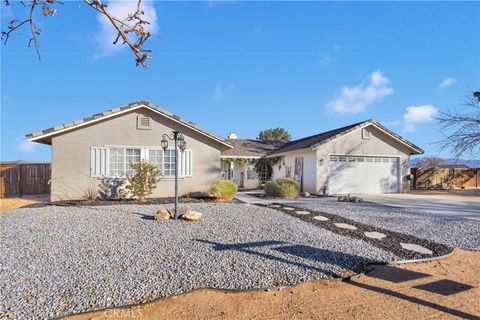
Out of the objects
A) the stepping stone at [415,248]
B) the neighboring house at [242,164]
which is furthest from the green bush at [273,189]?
the stepping stone at [415,248]

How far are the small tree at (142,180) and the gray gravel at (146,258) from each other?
3.87 meters

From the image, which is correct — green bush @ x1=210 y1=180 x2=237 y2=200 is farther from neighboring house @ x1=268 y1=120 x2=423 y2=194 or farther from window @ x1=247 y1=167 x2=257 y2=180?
window @ x1=247 y1=167 x2=257 y2=180

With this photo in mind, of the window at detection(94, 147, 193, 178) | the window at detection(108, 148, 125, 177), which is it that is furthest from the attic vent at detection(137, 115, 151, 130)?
the window at detection(108, 148, 125, 177)

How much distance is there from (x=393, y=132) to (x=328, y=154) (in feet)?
14.8

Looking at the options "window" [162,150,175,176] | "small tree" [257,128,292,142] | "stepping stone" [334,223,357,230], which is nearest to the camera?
"stepping stone" [334,223,357,230]

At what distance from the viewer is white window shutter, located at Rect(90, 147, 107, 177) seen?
467 inches

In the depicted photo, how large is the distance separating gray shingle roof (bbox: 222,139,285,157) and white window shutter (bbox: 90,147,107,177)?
8755 mm

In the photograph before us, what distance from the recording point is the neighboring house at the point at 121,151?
1159 cm

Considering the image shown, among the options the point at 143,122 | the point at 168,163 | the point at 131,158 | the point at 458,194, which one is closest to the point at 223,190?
the point at 168,163

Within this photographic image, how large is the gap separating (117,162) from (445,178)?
82.7 feet

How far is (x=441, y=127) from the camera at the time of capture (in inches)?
630

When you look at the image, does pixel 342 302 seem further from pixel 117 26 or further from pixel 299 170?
pixel 299 170

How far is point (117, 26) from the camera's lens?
242cm

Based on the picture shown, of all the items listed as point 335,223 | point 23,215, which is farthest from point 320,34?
point 23,215
